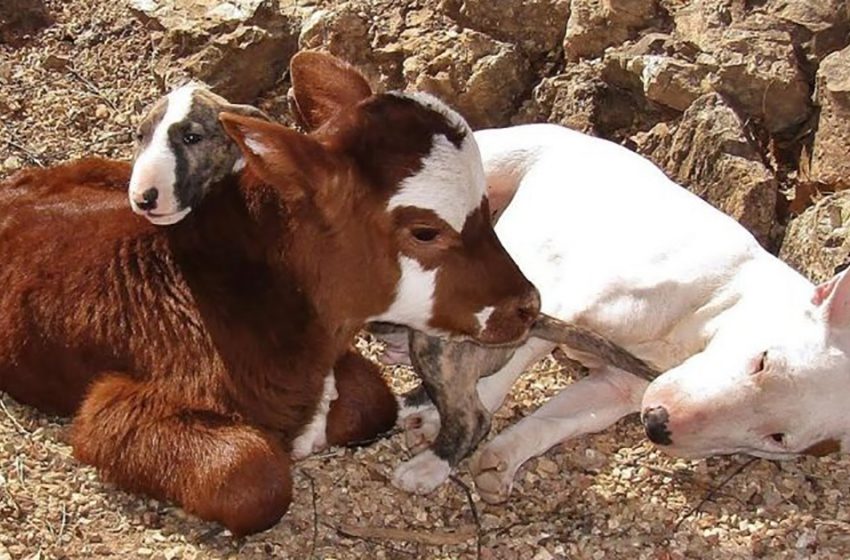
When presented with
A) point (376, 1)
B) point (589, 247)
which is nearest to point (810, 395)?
point (589, 247)

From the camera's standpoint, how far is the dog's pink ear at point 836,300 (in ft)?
15.8

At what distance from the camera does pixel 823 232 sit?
579cm

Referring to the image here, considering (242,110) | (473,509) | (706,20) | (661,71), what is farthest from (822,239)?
(242,110)

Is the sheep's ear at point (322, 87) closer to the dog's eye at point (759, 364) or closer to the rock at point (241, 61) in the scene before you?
the dog's eye at point (759, 364)

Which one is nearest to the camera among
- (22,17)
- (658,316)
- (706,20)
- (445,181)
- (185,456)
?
(445,181)

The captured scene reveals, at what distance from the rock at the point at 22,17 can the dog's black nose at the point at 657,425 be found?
4333mm

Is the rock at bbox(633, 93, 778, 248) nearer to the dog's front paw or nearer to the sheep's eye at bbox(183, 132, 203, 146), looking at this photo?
the dog's front paw

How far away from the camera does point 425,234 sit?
4.60 metres

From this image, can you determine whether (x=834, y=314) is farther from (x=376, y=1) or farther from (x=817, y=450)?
(x=376, y=1)

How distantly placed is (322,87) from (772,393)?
1778mm

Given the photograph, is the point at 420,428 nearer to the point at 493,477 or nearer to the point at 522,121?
the point at 493,477

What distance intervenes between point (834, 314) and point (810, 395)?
0.93 feet

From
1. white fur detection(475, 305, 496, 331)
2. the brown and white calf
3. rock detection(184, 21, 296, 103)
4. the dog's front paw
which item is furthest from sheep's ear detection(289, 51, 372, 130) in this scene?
rock detection(184, 21, 296, 103)

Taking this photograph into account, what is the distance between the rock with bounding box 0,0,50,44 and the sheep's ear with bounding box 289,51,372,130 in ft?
10.5
